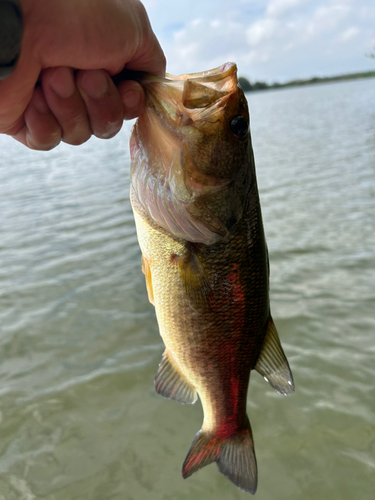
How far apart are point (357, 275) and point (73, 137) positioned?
4348mm

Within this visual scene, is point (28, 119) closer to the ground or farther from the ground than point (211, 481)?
farther from the ground

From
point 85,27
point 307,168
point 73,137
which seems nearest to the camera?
point 85,27

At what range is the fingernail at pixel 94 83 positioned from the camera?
5.01 ft

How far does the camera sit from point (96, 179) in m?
12.1

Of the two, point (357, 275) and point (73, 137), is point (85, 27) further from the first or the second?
point (357, 275)

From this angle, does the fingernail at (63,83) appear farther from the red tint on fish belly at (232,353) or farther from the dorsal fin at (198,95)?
the red tint on fish belly at (232,353)

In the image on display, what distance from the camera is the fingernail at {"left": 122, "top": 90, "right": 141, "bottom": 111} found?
1593mm

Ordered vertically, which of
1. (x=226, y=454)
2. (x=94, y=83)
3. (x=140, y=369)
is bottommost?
(x=140, y=369)

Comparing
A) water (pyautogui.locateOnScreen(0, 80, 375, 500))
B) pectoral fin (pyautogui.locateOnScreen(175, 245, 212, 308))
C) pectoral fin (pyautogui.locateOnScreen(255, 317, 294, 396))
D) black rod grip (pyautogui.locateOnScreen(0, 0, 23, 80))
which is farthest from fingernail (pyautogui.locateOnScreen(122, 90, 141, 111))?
water (pyautogui.locateOnScreen(0, 80, 375, 500))

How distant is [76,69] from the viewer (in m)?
1.53

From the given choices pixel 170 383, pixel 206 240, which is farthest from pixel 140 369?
pixel 206 240

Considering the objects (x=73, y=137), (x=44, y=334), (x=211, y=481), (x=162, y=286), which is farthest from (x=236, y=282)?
(x=44, y=334)

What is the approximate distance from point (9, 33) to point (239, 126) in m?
0.83

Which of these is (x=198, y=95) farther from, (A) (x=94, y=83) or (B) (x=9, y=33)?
(B) (x=9, y=33)
